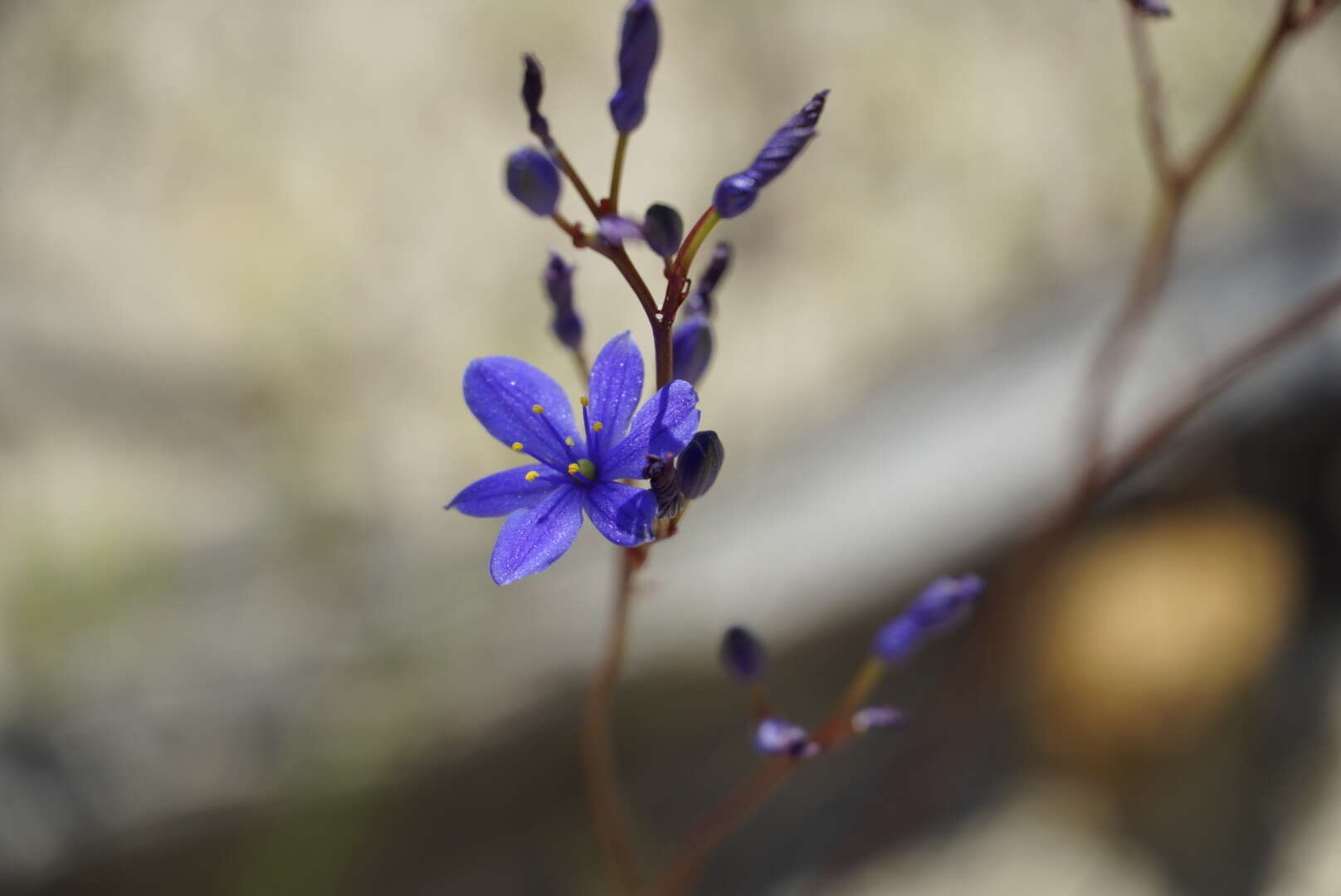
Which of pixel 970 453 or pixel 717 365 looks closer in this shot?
pixel 970 453

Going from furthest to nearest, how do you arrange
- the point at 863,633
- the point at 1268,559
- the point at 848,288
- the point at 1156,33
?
the point at 1156,33 < the point at 848,288 < the point at 1268,559 < the point at 863,633

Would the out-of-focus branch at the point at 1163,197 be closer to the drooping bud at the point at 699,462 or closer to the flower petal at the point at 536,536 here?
the drooping bud at the point at 699,462

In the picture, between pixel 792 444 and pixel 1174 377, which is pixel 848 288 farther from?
pixel 1174 377

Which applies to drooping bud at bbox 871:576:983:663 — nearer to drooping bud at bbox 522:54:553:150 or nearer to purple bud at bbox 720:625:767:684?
purple bud at bbox 720:625:767:684

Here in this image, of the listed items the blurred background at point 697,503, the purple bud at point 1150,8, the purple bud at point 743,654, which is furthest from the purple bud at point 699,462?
the blurred background at point 697,503

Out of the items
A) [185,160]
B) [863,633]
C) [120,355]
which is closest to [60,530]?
[120,355]

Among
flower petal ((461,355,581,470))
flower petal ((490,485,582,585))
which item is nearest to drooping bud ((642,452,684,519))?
flower petal ((490,485,582,585))
